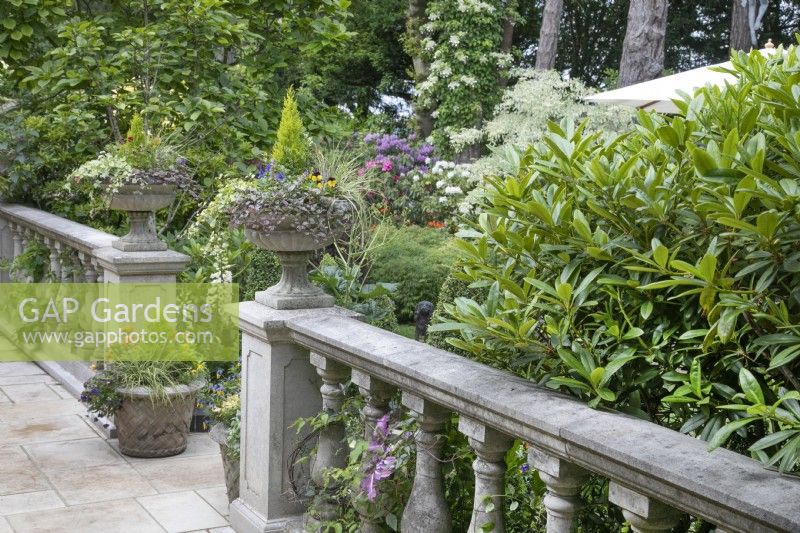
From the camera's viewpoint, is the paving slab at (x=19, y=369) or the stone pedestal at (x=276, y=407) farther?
the paving slab at (x=19, y=369)

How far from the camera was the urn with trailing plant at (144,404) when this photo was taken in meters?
5.27

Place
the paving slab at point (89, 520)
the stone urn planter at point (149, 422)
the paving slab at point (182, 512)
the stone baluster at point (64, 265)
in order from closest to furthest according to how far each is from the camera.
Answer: the paving slab at point (89, 520) → the paving slab at point (182, 512) → the stone urn planter at point (149, 422) → the stone baluster at point (64, 265)

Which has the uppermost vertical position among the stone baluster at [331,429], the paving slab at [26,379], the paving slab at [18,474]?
the stone baluster at [331,429]

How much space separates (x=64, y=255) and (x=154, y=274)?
4.82ft

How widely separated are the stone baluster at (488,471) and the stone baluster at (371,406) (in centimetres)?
65

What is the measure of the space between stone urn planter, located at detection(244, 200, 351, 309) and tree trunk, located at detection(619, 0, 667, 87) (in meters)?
12.1

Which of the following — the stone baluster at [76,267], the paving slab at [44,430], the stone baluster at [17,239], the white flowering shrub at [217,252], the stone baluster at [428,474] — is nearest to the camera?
the stone baluster at [428,474]

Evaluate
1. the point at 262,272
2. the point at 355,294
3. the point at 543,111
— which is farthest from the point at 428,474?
the point at 543,111

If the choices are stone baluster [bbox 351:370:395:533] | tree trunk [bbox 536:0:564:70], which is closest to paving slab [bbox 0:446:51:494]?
stone baluster [bbox 351:370:395:533]

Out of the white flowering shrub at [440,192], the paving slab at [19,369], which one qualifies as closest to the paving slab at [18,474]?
the paving slab at [19,369]

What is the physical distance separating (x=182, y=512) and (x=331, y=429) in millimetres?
1226

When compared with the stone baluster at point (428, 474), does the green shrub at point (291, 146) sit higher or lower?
higher

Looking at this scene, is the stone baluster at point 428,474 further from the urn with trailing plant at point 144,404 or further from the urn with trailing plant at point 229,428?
the urn with trailing plant at point 144,404

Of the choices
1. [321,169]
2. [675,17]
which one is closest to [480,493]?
[321,169]
